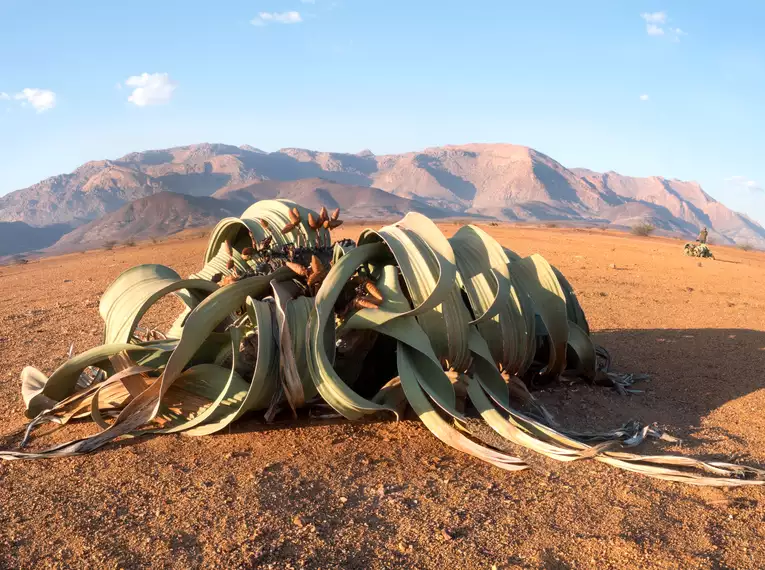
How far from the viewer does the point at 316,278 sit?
2500mm

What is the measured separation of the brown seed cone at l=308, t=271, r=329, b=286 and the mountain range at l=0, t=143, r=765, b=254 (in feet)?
259

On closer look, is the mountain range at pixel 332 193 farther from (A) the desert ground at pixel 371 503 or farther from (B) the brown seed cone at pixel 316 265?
(A) the desert ground at pixel 371 503

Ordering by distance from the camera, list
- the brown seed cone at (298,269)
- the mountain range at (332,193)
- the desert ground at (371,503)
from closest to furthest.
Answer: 1. the desert ground at (371,503)
2. the brown seed cone at (298,269)
3. the mountain range at (332,193)

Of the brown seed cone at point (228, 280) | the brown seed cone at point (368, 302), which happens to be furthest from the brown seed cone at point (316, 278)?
the brown seed cone at point (228, 280)

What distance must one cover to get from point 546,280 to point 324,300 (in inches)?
46.8

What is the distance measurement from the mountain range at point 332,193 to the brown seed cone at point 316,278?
7890cm

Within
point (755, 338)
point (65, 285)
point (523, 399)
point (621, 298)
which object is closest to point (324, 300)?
point (523, 399)

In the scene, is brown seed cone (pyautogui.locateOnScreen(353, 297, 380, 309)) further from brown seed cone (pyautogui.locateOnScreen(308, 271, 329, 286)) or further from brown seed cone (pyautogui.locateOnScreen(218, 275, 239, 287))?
brown seed cone (pyautogui.locateOnScreen(218, 275, 239, 287))

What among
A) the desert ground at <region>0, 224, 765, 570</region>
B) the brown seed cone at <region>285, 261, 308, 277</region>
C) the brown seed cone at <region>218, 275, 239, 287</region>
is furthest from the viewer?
the brown seed cone at <region>218, 275, 239, 287</region>

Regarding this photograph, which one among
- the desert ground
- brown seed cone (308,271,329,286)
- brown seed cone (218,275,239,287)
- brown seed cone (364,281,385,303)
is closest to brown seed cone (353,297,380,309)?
brown seed cone (364,281,385,303)

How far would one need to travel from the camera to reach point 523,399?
8.79 feet

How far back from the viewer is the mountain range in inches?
3728

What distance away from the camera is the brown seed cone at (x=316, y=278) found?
8.13 ft

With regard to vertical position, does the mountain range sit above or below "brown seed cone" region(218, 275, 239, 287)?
above
